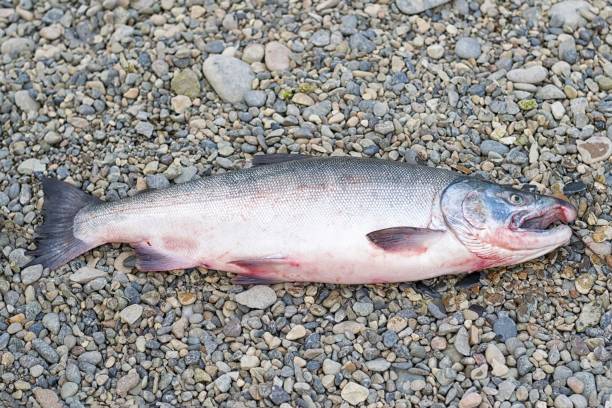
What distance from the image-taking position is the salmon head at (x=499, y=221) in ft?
17.1

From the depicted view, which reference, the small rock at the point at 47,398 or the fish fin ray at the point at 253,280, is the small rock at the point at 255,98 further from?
the small rock at the point at 47,398

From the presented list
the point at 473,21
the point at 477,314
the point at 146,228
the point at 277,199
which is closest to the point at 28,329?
the point at 146,228

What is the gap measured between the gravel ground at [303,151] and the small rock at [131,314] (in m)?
0.02

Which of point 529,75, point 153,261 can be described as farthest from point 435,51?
point 153,261

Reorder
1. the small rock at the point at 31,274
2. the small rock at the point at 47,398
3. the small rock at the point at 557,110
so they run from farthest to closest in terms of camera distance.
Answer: the small rock at the point at 557,110 < the small rock at the point at 31,274 < the small rock at the point at 47,398

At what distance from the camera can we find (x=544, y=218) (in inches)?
211

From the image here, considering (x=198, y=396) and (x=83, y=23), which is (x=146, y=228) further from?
(x=83, y=23)

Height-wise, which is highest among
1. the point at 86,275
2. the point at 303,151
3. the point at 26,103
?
the point at 303,151

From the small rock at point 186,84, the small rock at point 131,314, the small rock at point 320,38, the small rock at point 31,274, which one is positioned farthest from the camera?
the small rock at point 320,38

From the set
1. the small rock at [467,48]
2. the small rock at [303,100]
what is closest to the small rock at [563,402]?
the small rock at [303,100]

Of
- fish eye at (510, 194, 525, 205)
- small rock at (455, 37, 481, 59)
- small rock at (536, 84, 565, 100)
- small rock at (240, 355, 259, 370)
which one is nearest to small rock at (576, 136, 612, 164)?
small rock at (536, 84, 565, 100)

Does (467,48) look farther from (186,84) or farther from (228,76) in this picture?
(186,84)

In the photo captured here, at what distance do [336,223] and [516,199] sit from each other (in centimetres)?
106

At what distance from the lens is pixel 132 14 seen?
7008 millimetres
